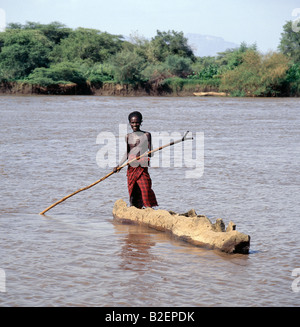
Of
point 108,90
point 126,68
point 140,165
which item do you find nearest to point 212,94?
point 126,68

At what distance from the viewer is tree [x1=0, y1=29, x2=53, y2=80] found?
44.4m

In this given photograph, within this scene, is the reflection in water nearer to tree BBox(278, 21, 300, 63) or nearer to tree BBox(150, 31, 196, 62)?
tree BBox(150, 31, 196, 62)

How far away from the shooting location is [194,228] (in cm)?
603

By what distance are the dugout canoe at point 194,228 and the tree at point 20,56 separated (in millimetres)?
38888

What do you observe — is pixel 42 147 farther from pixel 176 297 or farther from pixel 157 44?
pixel 157 44

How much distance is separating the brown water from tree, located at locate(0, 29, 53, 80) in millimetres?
31008

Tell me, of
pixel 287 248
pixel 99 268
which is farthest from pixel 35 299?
pixel 287 248

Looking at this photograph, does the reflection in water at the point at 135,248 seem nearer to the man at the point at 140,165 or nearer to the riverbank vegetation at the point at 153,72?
the man at the point at 140,165

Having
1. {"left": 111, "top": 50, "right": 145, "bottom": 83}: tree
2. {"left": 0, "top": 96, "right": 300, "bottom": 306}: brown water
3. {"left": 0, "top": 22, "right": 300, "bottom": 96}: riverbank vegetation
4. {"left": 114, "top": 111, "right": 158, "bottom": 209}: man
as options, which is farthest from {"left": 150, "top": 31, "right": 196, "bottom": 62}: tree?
{"left": 114, "top": 111, "right": 158, "bottom": 209}: man

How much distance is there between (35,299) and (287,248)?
8.97 feet

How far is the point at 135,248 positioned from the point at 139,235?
476 millimetres

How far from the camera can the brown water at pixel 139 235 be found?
480cm

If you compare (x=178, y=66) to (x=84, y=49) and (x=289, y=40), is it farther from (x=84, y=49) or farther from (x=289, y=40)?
(x=289, y=40)

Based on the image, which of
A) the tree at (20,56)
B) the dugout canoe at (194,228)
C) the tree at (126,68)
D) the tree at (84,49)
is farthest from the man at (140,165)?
the tree at (84,49)
